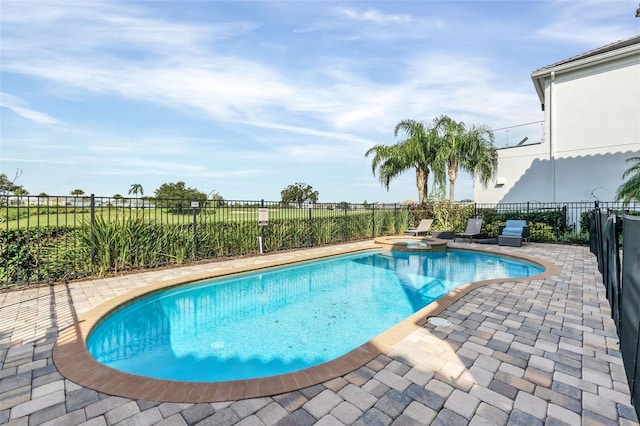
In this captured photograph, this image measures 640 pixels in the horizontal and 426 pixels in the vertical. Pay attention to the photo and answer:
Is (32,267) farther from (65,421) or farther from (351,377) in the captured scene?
(351,377)

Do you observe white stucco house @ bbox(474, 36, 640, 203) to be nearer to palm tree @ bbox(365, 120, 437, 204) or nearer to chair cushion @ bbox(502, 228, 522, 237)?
chair cushion @ bbox(502, 228, 522, 237)

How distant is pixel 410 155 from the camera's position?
1861 centimetres

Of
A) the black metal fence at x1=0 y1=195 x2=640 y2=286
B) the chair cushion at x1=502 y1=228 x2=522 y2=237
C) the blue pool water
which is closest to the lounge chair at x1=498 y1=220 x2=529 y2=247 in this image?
the chair cushion at x1=502 y1=228 x2=522 y2=237

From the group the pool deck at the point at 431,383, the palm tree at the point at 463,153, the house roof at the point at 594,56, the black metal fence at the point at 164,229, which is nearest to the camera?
the pool deck at the point at 431,383

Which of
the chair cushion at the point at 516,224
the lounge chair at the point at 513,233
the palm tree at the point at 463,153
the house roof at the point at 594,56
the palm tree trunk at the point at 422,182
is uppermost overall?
the house roof at the point at 594,56

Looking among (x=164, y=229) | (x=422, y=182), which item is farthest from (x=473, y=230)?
(x=164, y=229)

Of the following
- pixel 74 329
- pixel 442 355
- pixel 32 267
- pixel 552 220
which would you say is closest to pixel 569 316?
pixel 442 355


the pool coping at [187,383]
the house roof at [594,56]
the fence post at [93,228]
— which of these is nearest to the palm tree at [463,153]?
the house roof at [594,56]

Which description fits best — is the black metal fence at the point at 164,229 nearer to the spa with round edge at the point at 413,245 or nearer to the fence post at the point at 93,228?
the fence post at the point at 93,228

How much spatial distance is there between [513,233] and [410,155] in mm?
8601

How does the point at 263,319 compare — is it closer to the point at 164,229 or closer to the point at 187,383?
the point at 187,383

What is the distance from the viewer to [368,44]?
9.98 metres

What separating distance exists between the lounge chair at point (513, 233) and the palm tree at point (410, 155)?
625 centimetres

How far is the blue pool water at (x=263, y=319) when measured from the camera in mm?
3633
